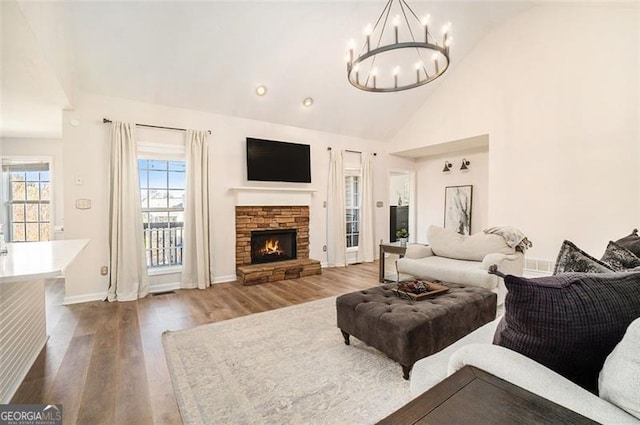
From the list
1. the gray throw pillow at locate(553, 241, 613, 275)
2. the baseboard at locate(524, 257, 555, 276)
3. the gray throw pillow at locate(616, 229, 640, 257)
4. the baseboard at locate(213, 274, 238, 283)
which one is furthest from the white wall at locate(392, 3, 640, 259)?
the baseboard at locate(213, 274, 238, 283)

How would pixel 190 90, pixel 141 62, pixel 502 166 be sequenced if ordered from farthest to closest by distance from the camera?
pixel 502 166 < pixel 190 90 < pixel 141 62

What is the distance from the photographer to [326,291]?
4.30m

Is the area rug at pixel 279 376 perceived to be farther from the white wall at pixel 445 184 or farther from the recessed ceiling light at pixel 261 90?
the white wall at pixel 445 184

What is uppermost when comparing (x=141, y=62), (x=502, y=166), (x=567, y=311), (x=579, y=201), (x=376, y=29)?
(x=376, y=29)

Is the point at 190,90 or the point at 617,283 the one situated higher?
the point at 190,90

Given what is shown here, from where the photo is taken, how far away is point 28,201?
5691 millimetres

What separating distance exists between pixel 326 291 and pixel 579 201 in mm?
3756

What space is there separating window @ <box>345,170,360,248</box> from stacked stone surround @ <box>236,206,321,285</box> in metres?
1.32

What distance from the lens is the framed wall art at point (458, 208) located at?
6.41 metres

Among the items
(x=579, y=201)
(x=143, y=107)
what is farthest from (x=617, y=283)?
(x=143, y=107)

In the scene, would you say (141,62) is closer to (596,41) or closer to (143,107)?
(143,107)

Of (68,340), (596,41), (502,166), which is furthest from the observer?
(502,166)

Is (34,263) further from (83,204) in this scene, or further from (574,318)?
(83,204)

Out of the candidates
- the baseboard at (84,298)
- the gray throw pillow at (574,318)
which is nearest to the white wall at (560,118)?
the gray throw pillow at (574,318)
